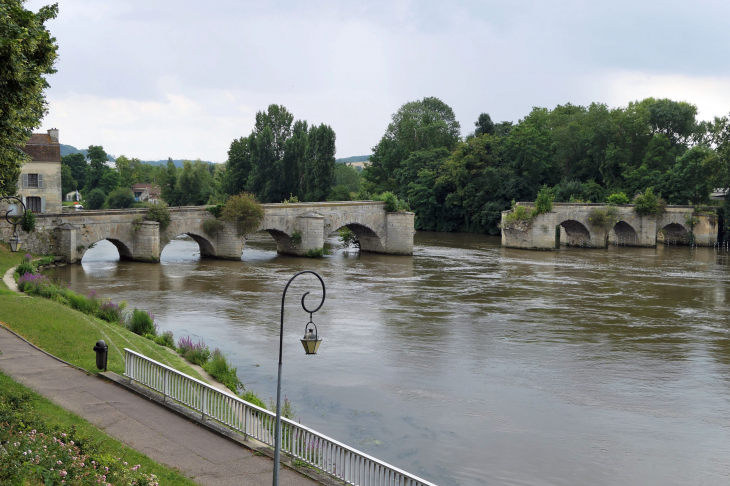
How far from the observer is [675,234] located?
62.9 meters

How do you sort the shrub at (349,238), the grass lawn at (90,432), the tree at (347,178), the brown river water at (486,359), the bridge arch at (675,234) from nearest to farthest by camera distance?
the grass lawn at (90,432)
the brown river water at (486,359)
the shrub at (349,238)
the bridge arch at (675,234)
the tree at (347,178)

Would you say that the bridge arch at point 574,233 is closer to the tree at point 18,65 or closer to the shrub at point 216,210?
the shrub at point 216,210

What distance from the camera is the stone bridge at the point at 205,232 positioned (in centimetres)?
3209

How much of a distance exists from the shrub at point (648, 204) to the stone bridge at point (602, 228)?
488 millimetres

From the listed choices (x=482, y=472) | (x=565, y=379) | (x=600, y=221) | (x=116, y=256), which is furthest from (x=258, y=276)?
(x=600, y=221)

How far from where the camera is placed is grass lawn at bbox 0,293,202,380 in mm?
14336

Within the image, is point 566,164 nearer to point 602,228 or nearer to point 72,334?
point 602,228

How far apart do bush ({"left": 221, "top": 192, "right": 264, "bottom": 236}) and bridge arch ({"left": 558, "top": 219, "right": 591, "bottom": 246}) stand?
28793mm

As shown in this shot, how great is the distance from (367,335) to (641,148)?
5633 centimetres

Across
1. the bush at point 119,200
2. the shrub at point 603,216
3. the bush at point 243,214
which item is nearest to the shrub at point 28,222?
the bush at point 243,214

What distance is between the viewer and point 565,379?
1708cm

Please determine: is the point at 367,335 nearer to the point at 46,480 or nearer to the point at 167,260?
the point at 46,480

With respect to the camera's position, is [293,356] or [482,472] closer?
[482,472]

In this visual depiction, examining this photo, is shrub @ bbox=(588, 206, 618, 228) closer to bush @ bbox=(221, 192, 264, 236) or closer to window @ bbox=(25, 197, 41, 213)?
bush @ bbox=(221, 192, 264, 236)
